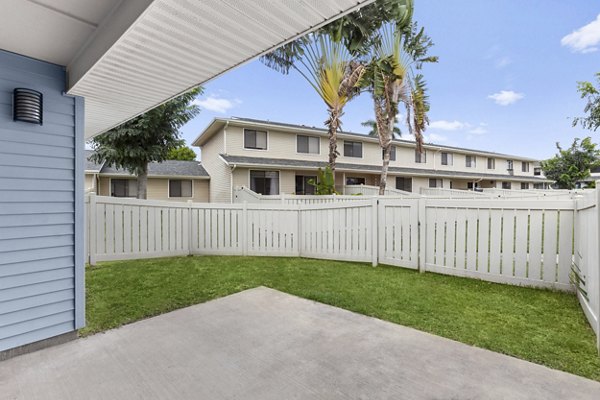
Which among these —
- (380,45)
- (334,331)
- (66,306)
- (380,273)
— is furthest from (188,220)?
(380,45)

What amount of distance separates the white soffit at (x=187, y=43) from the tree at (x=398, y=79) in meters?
10.5

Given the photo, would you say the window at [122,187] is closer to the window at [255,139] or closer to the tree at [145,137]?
the tree at [145,137]

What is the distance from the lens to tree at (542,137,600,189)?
32544 mm

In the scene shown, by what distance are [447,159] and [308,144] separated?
1397cm

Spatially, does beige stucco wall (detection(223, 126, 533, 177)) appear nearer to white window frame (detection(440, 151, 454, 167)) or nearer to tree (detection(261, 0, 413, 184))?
white window frame (detection(440, 151, 454, 167))

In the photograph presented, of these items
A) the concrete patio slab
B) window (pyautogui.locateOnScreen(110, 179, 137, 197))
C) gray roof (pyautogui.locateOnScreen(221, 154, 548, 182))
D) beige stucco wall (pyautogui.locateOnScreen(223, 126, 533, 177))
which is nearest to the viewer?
the concrete patio slab

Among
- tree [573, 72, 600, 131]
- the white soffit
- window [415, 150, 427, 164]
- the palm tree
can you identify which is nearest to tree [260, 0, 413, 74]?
the palm tree

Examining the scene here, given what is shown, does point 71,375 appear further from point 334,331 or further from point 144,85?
point 144,85

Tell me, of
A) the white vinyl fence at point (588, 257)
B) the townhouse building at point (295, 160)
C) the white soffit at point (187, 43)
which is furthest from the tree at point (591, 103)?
the white soffit at point (187, 43)

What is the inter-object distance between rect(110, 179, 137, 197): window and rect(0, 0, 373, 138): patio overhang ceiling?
15919 millimetres

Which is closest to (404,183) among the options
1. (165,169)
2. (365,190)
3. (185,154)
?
(365,190)

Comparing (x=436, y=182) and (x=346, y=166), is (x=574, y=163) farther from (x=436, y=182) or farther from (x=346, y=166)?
(x=346, y=166)

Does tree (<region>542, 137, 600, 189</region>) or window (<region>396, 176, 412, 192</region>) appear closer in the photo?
window (<region>396, 176, 412, 192</region>)

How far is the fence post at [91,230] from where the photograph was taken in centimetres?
555
